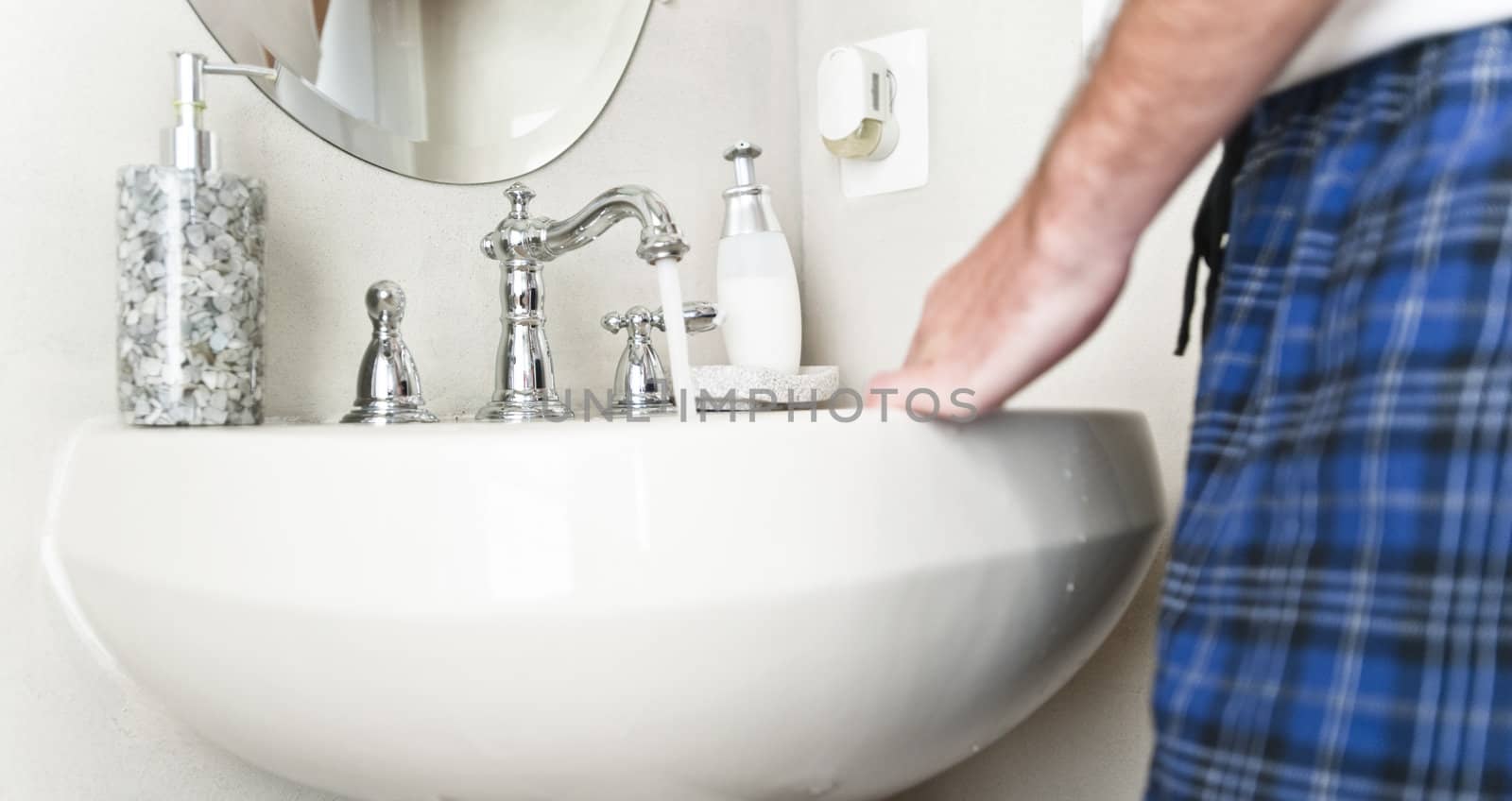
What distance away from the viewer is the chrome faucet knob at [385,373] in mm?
788

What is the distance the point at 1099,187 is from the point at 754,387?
20.4 inches

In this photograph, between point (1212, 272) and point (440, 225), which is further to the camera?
point (440, 225)

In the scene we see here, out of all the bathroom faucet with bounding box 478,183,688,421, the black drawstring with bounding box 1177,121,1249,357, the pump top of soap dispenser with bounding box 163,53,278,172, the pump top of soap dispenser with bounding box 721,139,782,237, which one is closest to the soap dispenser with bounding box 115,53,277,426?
the pump top of soap dispenser with bounding box 163,53,278,172

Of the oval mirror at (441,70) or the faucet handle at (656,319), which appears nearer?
the oval mirror at (441,70)

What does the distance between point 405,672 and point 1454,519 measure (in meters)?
0.38

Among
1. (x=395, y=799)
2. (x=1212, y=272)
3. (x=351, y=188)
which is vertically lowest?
(x=395, y=799)

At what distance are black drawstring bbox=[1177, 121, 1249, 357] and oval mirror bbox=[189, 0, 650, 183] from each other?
619 mm

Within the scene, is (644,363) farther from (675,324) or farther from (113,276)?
(113,276)

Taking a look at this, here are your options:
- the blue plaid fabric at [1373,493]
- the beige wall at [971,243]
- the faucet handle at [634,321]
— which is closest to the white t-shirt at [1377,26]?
the blue plaid fabric at [1373,493]

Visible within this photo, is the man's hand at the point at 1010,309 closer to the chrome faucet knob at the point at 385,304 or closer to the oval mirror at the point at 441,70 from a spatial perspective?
the chrome faucet knob at the point at 385,304

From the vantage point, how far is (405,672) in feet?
1.46

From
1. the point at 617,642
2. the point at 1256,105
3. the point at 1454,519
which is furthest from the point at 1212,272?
the point at 617,642

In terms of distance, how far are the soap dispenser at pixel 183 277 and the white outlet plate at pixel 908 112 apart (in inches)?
25.3

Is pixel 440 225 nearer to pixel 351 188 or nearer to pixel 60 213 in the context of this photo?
pixel 351 188
